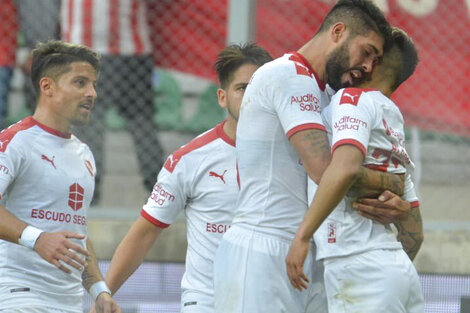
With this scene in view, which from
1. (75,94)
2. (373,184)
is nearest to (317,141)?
(373,184)

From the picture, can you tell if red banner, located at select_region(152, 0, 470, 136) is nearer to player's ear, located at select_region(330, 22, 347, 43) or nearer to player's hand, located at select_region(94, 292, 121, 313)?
player's hand, located at select_region(94, 292, 121, 313)

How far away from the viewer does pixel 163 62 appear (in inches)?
299

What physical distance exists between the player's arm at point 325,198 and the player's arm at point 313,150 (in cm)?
7

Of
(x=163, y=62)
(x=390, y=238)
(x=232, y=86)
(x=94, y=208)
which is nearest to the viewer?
(x=390, y=238)

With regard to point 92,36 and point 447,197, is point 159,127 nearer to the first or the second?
point 92,36

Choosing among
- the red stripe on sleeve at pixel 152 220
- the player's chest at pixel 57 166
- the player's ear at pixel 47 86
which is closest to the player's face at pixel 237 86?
the red stripe on sleeve at pixel 152 220

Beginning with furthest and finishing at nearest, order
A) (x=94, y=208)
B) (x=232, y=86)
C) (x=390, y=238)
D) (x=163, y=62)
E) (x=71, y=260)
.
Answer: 1. (x=163, y=62)
2. (x=94, y=208)
3. (x=232, y=86)
4. (x=71, y=260)
5. (x=390, y=238)

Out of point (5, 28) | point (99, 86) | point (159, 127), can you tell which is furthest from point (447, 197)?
point (5, 28)

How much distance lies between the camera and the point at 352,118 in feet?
12.8

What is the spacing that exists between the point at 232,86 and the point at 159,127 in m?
2.36

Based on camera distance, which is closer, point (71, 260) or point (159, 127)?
point (71, 260)

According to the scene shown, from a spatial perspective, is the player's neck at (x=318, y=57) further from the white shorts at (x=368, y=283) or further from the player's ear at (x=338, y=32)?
the white shorts at (x=368, y=283)

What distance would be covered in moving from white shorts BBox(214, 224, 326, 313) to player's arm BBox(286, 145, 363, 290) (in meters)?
0.19

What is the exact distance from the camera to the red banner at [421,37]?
7.32 m
